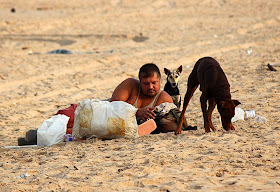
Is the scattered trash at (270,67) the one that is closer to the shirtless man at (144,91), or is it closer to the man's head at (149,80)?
the shirtless man at (144,91)

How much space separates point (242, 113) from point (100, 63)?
6174mm

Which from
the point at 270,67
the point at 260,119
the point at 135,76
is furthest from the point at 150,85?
the point at 270,67

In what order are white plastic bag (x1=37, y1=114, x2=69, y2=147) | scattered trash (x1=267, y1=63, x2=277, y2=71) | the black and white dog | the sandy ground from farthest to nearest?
scattered trash (x1=267, y1=63, x2=277, y2=71)
the black and white dog
white plastic bag (x1=37, y1=114, x2=69, y2=147)
the sandy ground

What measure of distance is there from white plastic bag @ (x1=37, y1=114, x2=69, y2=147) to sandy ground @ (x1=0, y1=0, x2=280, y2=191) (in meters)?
0.18

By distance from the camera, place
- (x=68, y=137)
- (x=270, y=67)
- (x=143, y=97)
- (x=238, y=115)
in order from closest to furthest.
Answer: (x=68, y=137), (x=143, y=97), (x=238, y=115), (x=270, y=67)

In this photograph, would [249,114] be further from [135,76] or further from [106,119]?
[135,76]

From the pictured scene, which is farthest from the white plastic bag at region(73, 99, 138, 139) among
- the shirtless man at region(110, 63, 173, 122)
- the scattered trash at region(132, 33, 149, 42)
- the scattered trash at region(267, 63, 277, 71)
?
the scattered trash at region(132, 33, 149, 42)

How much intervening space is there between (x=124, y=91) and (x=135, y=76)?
5.22m

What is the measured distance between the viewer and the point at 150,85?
20.1 feet

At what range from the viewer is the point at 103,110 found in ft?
19.0

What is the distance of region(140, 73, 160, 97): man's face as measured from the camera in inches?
242

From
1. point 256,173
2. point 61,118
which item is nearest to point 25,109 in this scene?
point 61,118

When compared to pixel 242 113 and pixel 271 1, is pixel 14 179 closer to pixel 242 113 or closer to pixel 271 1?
pixel 242 113

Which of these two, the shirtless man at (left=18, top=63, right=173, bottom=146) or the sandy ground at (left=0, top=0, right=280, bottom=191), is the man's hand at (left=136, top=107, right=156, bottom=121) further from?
the sandy ground at (left=0, top=0, right=280, bottom=191)
